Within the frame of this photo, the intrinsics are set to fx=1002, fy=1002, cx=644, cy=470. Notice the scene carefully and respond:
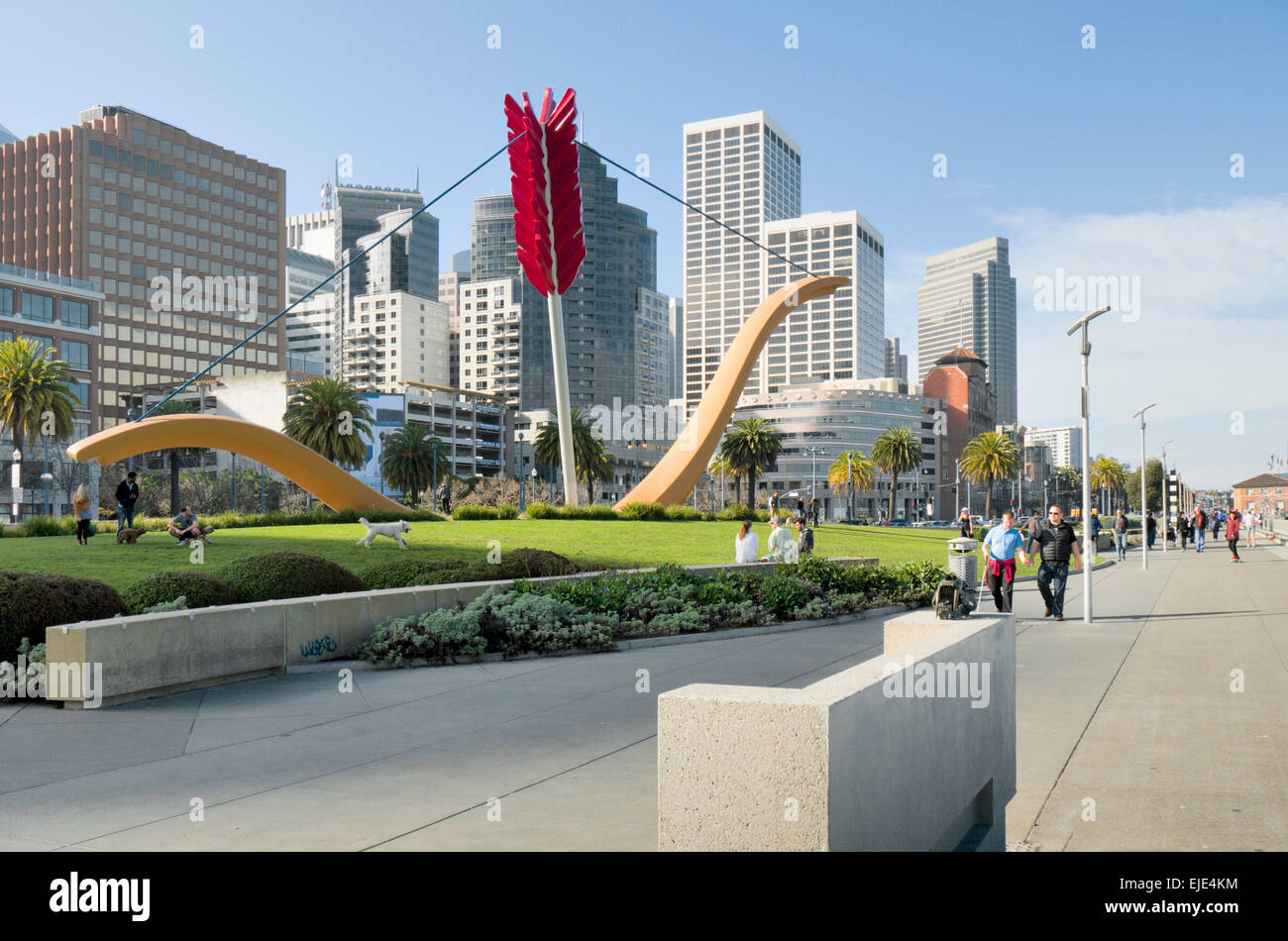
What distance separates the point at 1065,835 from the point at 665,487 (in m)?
32.8

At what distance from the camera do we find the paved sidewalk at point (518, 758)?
194 inches

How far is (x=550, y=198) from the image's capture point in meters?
36.1

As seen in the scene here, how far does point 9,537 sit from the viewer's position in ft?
85.0

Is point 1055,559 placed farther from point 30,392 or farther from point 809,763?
point 30,392

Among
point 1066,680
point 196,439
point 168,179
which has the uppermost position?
point 168,179

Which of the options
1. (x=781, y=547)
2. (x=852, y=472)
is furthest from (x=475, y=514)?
(x=852, y=472)

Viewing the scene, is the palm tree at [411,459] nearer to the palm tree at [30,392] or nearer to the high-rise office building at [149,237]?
the palm tree at [30,392]

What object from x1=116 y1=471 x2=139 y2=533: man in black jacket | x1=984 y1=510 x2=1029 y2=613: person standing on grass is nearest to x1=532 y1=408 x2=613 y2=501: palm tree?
x1=116 y1=471 x2=139 y2=533: man in black jacket

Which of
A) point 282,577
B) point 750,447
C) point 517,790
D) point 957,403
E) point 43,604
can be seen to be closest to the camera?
point 517,790

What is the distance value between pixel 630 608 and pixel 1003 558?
610 cm

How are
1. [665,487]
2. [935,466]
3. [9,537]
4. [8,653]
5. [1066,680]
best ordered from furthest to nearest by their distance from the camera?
[935,466], [665,487], [9,537], [1066,680], [8,653]

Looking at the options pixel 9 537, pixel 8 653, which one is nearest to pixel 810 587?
pixel 8 653

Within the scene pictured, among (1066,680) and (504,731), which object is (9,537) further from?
(1066,680)

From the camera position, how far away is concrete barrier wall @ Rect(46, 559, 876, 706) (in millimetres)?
8570
